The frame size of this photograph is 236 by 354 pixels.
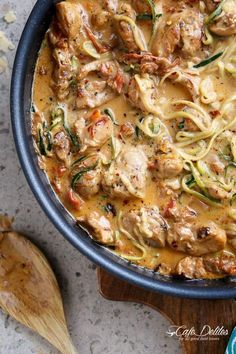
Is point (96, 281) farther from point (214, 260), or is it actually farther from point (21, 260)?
point (214, 260)

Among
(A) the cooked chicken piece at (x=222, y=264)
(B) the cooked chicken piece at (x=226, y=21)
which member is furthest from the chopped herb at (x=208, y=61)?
(A) the cooked chicken piece at (x=222, y=264)

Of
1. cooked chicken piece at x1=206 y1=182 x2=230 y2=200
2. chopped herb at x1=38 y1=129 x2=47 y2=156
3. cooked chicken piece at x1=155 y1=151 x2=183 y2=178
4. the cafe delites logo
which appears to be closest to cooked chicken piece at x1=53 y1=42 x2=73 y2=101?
chopped herb at x1=38 y1=129 x2=47 y2=156

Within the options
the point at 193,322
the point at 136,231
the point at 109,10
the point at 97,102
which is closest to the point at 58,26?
the point at 109,10

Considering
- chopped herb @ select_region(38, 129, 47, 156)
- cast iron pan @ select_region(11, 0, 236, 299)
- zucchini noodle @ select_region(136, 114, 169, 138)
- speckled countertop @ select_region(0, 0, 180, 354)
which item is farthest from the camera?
speckled countertop @ select_region(0, 0, 180, 354)

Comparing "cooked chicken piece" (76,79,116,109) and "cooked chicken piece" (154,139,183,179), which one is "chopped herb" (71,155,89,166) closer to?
"cooked chicken piece" (76,79,116,109)

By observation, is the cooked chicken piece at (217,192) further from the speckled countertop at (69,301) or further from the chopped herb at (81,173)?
the speckled countertop at (69,301)

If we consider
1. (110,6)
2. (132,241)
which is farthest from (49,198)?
(110,6)
